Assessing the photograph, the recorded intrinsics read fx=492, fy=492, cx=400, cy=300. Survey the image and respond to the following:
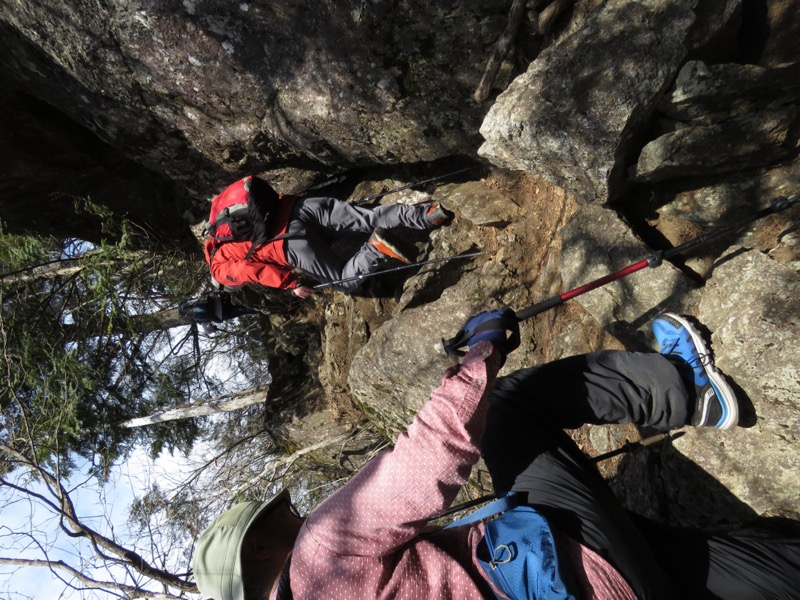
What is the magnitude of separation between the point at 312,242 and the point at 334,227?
0.33 m

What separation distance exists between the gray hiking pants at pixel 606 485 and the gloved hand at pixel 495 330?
26 centimetres

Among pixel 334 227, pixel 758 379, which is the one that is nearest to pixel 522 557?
pixel 758 379

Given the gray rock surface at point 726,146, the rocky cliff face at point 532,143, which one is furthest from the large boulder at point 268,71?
the gray rock surface at point 726,146

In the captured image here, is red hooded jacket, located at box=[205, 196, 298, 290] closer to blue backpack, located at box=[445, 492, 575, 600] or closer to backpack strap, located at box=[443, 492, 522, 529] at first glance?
backpack strap, located at box=[443, 492, 522, 529]

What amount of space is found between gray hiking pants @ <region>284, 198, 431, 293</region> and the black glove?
9.56 feet

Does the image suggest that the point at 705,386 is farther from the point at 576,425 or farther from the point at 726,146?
the point at 726,146

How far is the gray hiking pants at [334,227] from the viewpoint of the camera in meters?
5.41

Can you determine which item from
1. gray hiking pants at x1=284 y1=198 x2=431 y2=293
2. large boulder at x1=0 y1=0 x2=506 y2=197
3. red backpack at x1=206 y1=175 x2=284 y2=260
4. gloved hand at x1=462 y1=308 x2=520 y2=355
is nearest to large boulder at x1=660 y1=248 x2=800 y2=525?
gloved hand at x1=462 y1=308 x2=520 y2=355

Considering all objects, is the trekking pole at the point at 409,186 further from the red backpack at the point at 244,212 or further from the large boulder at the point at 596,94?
the large boulder at the point at 596,94

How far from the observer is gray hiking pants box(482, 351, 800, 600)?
2.01 meters

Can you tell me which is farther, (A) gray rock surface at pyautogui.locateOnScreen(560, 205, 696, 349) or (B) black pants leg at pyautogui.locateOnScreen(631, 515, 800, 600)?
(A) gray rock surface at pyautogui.locateOnScreen(560, 205, 696, 349)

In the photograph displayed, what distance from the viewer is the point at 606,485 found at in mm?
2344

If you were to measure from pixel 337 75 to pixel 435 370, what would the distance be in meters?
3.08

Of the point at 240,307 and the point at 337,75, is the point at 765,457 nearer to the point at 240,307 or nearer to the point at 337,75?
the point at 337,75
